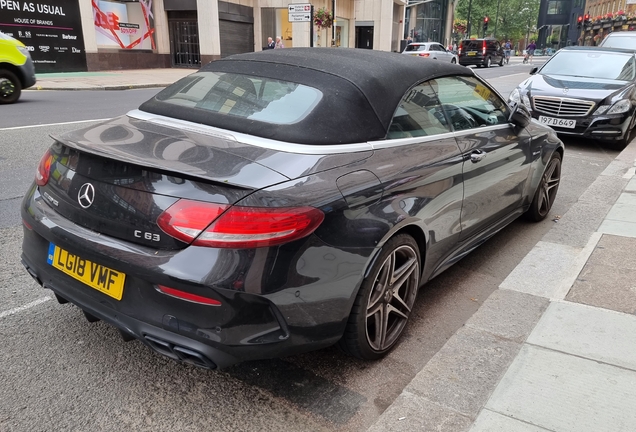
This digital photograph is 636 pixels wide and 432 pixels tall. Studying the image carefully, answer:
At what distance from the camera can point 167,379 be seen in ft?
8.99

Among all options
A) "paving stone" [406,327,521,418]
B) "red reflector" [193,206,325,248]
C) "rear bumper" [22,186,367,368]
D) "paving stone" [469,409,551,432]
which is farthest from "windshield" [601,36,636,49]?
"red reflector" [193,206,325,248]

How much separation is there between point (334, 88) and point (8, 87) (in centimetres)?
1171

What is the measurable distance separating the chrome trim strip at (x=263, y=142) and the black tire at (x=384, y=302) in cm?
53

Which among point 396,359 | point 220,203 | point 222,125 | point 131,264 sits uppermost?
point 222,125

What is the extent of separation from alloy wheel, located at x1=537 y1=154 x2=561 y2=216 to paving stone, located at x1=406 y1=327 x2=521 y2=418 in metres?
2.45

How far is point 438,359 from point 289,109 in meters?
1.56

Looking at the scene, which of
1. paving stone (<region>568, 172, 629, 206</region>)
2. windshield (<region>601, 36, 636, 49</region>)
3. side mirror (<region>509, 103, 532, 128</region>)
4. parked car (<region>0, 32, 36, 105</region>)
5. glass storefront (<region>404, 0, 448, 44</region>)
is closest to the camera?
side mirror (<region>509, 103, 532, 128</region>)

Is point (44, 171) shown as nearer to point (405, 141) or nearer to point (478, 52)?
point (405, 141)

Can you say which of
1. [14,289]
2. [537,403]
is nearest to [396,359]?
[537,403]

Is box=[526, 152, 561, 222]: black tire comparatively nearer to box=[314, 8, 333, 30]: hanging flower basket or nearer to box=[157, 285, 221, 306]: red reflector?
box=[157, 285, 221, 306]: red reflector

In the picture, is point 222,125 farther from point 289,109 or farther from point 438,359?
point 438,359

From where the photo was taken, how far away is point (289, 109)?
285 cm

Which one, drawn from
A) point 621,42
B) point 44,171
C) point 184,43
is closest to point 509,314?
point 44,171

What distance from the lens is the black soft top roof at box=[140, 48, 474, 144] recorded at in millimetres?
2734
